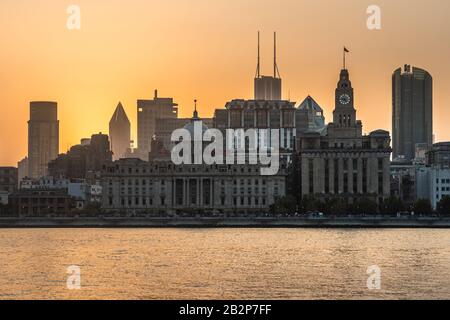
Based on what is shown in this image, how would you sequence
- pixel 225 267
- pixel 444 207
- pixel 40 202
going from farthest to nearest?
pixel 40 202 < pixel 444 207 < pixel 225 267

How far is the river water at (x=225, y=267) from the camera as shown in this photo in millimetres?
58094

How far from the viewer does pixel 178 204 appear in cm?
19125

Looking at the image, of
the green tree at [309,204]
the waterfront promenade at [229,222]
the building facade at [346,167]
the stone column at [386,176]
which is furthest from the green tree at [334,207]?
the stone column at [386,176]

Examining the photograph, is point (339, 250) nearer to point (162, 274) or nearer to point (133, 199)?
point (162, 274)

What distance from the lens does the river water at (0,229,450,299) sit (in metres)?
58.1

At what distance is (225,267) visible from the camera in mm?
75188

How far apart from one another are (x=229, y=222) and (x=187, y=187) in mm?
29342

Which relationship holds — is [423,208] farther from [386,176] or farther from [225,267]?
[225,267]

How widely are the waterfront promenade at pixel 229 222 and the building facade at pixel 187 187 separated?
2360 centimetres

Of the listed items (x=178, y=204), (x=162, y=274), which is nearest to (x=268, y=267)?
(x=162, y=274)

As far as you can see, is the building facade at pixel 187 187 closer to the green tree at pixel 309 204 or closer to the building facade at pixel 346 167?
the building facade at pixel 346 167

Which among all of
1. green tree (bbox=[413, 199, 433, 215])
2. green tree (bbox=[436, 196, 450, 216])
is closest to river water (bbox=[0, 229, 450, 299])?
green tree (bbox=[413, 199, 433, 215])

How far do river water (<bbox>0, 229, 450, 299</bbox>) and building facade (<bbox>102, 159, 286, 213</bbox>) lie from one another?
67442mm

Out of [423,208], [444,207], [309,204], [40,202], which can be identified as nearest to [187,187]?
[40,202]
